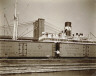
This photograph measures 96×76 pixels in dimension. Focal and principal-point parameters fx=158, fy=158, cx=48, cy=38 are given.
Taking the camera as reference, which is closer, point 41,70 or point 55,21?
point 41,70

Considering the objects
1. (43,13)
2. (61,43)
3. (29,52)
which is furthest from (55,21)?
(29,52)

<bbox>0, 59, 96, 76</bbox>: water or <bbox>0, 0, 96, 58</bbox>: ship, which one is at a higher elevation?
<bbox>0, 0, 96, 58</bbox>: ship

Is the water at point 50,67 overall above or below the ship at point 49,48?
below

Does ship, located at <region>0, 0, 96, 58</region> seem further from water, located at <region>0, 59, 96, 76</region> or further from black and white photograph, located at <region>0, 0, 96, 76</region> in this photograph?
water, located at <region>0, 59, 96, 76</region>

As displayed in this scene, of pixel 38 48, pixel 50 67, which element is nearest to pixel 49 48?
pixel 38 48

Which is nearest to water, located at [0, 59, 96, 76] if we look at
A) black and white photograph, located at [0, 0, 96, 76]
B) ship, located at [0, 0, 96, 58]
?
black and white photograph, located at [0, 0, 96, 76]

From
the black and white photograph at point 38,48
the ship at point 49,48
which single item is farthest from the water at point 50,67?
the ship at point 49,48

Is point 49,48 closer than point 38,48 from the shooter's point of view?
No

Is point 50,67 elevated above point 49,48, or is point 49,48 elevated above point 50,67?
point 49,48

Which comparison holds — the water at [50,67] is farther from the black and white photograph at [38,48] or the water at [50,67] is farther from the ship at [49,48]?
the ship at [49,48]

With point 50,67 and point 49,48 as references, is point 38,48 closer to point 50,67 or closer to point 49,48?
point 49,48

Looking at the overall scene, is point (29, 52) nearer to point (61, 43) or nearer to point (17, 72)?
point (17, 72)
